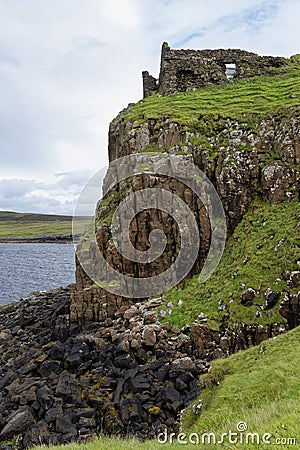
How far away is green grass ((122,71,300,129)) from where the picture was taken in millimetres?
35719

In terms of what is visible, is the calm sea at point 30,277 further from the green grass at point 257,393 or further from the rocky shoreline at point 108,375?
the green grass at point 257,393

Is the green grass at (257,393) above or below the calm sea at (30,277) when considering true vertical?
above

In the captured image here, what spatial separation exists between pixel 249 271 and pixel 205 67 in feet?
107

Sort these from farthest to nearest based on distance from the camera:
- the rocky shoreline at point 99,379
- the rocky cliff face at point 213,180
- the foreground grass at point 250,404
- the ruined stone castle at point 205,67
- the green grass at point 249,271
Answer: the ruined stone castle at point 205,67
the rocky cliff face at point 213,180
the green grass at point 249,271
the rocky shoreline at point 99,379
the foreground grass at point 250,404

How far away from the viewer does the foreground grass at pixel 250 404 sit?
8383mm

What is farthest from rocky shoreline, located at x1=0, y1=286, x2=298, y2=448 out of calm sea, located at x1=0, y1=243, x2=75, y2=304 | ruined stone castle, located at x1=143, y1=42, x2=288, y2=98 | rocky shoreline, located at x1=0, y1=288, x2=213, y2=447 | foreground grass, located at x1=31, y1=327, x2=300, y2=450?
calm sea, located at x1=0, y1=243, x2=75, y2=304

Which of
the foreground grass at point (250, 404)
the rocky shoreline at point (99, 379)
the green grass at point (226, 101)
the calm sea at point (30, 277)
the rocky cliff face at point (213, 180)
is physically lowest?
the calm sea at point (30, 277)

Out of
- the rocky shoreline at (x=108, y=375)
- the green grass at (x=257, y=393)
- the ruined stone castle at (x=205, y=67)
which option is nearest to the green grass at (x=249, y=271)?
the rocky shoreline at (x=108, y=375)

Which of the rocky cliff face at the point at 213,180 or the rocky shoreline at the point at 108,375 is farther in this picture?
the rocky cliff face at the point at 213,180

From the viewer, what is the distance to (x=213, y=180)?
32156mm

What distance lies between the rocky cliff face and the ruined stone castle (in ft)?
50.5

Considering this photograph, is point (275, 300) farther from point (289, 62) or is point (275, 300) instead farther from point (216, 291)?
point (289, 62)

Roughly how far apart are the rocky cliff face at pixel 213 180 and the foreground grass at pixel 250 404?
47.2 feet

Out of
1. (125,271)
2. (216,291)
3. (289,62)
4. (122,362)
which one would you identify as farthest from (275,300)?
(289,62)
